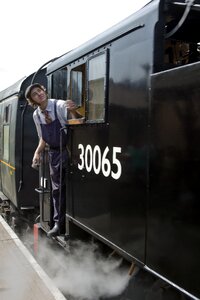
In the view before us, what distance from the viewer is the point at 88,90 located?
12.4 ft

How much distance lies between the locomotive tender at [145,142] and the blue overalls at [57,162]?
338 millimetres

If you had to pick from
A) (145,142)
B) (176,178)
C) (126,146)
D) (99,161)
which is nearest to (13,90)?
(99,161)

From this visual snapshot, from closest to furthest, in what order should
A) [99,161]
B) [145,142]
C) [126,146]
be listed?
1. [145,142]
2. [126,146]
3. [99,161]

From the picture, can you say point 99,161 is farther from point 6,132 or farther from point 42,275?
point 6,132

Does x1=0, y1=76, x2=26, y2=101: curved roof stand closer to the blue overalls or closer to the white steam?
the blue overalls

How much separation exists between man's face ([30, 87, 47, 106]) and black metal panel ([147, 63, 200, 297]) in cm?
211

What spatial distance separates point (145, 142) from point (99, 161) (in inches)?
32.6

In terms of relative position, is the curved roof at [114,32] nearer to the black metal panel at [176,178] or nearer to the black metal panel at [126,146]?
the black metal panel at [126,146]

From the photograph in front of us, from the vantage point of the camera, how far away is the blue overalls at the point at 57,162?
14.6 feet

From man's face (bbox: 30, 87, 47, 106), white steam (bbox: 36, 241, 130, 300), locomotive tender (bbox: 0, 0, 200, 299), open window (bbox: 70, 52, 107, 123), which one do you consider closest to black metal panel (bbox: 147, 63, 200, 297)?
locomotive tender (bbox: 0, 0, 200, 299)

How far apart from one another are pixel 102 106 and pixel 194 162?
143cm

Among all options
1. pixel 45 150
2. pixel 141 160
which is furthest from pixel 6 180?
pixel 141 160

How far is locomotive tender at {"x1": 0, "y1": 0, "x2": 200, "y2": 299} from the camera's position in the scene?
225cm

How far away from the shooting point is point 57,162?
4.58m
